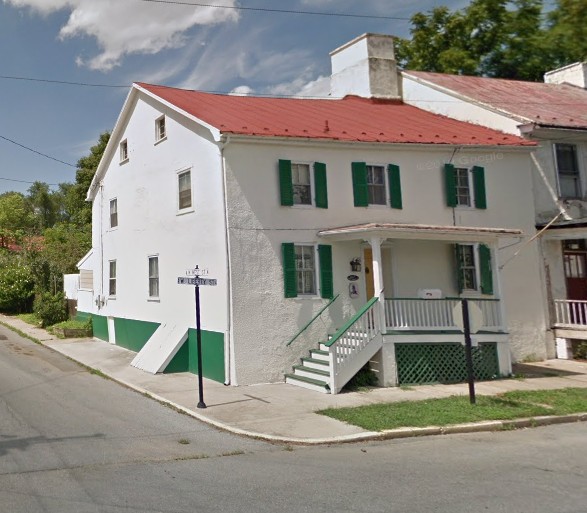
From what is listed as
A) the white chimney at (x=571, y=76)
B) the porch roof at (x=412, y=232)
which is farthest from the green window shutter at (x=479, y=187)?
the white chimney at (x=571, y=76)

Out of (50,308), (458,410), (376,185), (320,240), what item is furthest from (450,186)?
(50,308)

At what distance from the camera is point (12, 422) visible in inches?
351

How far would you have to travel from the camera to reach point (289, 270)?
1325 cm

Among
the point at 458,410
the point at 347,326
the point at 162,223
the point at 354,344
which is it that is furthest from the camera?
the point at 162,223

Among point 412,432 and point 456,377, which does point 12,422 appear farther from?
point 456,377

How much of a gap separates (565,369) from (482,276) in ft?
10.6

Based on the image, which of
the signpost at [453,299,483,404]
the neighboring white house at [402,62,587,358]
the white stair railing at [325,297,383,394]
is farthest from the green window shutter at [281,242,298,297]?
the neighboring white house at [402,62,587,358]

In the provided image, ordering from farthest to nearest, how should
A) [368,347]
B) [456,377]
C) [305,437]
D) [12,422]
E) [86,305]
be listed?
[86,305], [456,377], [368,347], [12,422], [305,437]

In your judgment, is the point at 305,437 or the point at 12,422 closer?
the point at 305,437

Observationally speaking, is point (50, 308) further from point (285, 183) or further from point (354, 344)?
point (354, 344)

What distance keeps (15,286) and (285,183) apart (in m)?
21.0

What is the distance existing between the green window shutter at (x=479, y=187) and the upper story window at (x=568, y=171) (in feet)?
9.86

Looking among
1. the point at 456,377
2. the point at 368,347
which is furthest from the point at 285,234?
the point at 456,377

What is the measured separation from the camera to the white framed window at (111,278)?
64.3ft
